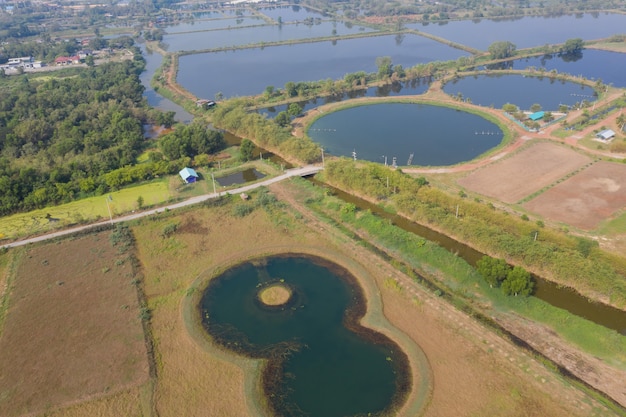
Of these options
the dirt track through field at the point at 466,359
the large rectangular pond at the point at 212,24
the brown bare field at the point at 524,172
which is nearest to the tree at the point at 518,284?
the dirt track through field at the point at 466,359

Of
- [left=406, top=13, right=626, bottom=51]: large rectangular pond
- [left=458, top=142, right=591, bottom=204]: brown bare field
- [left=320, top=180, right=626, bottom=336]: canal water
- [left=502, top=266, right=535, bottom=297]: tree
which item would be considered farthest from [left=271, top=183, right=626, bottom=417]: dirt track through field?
[left=406, top=13, right=626, bottom=51]: large rectangular pond

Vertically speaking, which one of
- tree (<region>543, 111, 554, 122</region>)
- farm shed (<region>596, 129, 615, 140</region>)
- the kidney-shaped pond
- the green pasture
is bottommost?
the green pasture

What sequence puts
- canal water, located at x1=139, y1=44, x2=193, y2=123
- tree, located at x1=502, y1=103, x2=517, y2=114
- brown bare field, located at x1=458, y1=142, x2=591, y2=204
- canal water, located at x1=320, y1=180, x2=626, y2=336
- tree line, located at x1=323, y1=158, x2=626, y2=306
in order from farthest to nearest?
canal water, located at x1=139, y1=44, x2=193, y2=123
tree, located at x1=502, y1=103, x2=517, y2=114
brown bare field, located at x1=458, y1=142, x2=591, y2=204
tree line, located at x1=323, y1=158, x2=626, y2=306
canal water, located at x1=320, y1=180, x2=626, y2=336

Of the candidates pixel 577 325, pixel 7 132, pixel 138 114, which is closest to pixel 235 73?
pixel 138 114

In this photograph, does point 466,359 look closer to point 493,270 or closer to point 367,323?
point 367,323

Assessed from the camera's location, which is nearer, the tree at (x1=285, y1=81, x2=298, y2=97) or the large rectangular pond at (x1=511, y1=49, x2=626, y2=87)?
the tree at (x1=285, y1=81, x2=298, y2=97)

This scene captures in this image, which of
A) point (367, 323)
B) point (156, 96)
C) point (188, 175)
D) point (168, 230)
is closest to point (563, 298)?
point (367, 323)

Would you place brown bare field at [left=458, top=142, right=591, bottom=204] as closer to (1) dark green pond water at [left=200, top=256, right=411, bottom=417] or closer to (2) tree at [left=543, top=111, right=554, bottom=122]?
(2) tree at [left=543, top=111, right=554, bottom=122]
